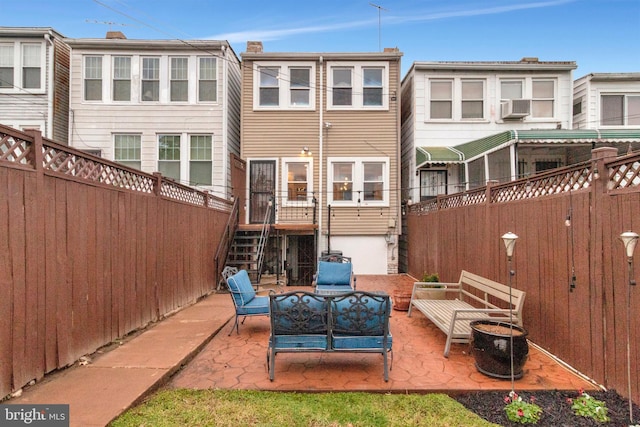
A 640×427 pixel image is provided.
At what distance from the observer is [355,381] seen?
378cm

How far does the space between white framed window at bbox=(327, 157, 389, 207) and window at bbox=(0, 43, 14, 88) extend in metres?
10.6

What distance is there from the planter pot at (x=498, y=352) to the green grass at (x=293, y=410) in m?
0.75

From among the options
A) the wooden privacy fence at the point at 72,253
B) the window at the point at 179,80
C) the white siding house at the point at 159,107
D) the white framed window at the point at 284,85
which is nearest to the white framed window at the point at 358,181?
the white framed window at the point at 284,85

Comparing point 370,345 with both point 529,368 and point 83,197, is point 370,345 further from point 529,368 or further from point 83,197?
point 83,197

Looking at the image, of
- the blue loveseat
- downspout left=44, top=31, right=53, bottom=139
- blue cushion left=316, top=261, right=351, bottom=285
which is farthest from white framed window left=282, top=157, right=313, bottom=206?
the blue loveseat

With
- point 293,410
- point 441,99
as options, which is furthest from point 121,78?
point 293,410

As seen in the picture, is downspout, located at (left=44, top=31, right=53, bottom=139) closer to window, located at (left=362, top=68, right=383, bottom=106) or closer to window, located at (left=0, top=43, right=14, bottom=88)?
window, located at (left=0, top=43, right=14, bottom=88)

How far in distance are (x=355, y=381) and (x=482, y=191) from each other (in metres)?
4.59

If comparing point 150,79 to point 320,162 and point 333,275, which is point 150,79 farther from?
point 333,275

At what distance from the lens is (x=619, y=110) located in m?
11.9

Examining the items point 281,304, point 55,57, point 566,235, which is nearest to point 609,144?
point 566,235

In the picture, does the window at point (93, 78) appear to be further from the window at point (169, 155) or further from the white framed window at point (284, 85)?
the white framed window at point (284, 85)

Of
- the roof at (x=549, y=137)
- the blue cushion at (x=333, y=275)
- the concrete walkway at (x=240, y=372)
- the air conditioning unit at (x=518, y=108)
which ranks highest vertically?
the air conditioning unit at (x=518, y=108)

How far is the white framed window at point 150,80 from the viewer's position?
11430 millimetres
